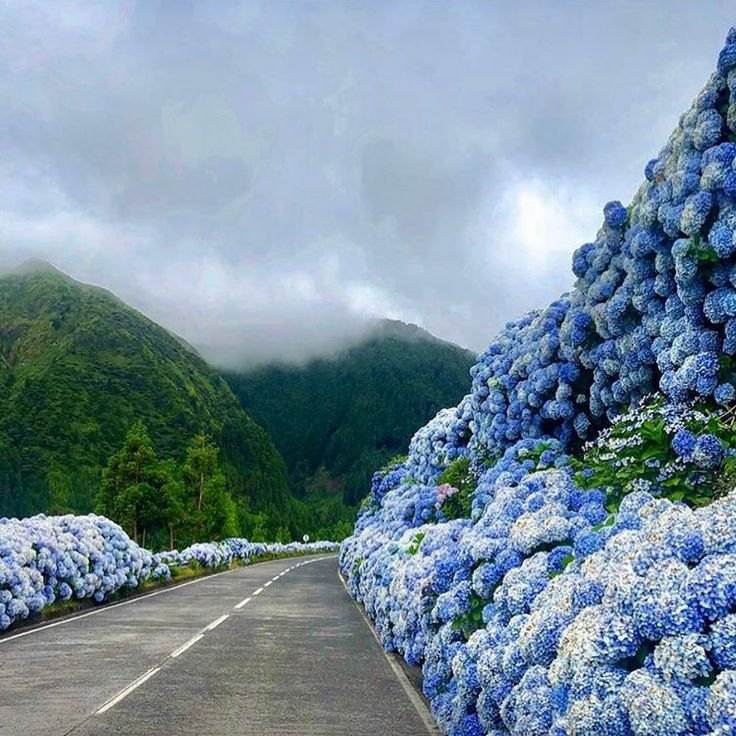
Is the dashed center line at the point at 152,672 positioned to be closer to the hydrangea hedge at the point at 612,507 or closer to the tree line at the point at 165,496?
the hydrangea hedge at the point at 612,507

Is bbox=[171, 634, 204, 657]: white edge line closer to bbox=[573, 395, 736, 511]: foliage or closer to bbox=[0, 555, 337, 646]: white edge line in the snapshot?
bbox=[0, 555, 337, 646]: white edge line

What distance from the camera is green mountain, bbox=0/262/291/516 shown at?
9968 cm

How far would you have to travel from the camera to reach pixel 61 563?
53.2ft

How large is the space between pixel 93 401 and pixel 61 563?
108 m

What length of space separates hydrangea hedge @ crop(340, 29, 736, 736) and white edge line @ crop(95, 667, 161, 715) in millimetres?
2904

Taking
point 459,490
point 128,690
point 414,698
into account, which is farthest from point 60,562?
point 414,698

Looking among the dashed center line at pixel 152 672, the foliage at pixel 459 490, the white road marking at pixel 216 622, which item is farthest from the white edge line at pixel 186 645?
the foliage at pixel 459 490

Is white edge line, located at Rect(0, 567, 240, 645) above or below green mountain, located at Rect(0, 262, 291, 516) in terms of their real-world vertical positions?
below

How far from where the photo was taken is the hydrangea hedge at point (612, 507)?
3633 mm

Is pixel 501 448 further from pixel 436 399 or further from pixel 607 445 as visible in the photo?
pixel 436 399

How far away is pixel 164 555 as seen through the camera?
2922 cm

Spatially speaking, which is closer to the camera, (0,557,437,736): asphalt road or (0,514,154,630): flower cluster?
(0,557,437,736): asphalt road

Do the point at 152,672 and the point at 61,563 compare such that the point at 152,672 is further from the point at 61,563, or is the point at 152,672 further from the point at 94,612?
the point at 94,612

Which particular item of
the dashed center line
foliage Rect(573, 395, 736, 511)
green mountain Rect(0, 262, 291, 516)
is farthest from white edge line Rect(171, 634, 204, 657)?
green mountain Rect(0, 262, 291, 516)
